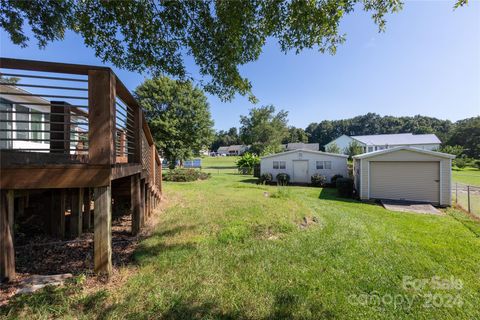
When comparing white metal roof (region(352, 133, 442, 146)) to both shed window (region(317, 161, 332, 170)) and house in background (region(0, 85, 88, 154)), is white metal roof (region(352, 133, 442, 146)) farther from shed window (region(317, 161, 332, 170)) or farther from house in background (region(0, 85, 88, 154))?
house in background (region(0, 85, 88, 154))

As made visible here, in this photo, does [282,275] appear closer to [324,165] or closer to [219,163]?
[324,165]

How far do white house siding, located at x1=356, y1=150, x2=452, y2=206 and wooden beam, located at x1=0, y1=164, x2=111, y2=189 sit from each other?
12.4 meters

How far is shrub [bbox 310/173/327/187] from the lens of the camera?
17672 millimetres

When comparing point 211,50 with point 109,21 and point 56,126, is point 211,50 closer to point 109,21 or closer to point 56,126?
point 109,21

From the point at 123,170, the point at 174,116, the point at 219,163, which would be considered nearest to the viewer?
the point at 123,170

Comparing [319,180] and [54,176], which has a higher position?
[54,176]

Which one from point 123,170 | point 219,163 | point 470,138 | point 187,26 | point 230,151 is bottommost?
point 219,163

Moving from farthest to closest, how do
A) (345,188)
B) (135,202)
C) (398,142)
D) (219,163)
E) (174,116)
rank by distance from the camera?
(219,163) < (398,142) < (174,116) < (345,188) < (135,202)

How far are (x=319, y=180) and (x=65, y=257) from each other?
16.8 metres

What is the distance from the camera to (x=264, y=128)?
41.6 meters

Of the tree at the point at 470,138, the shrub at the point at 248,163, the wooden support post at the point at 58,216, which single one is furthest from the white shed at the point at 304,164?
the tree at the point at 470,138

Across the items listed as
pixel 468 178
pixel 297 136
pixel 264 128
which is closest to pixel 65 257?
pixel 468 178

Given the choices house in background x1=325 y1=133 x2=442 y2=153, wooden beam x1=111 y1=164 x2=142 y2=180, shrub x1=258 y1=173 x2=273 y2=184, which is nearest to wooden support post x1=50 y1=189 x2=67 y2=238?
wooden beam x1=111 y1=164 x2=142 y2=180

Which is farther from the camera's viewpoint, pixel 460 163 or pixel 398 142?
pixel 398 142
